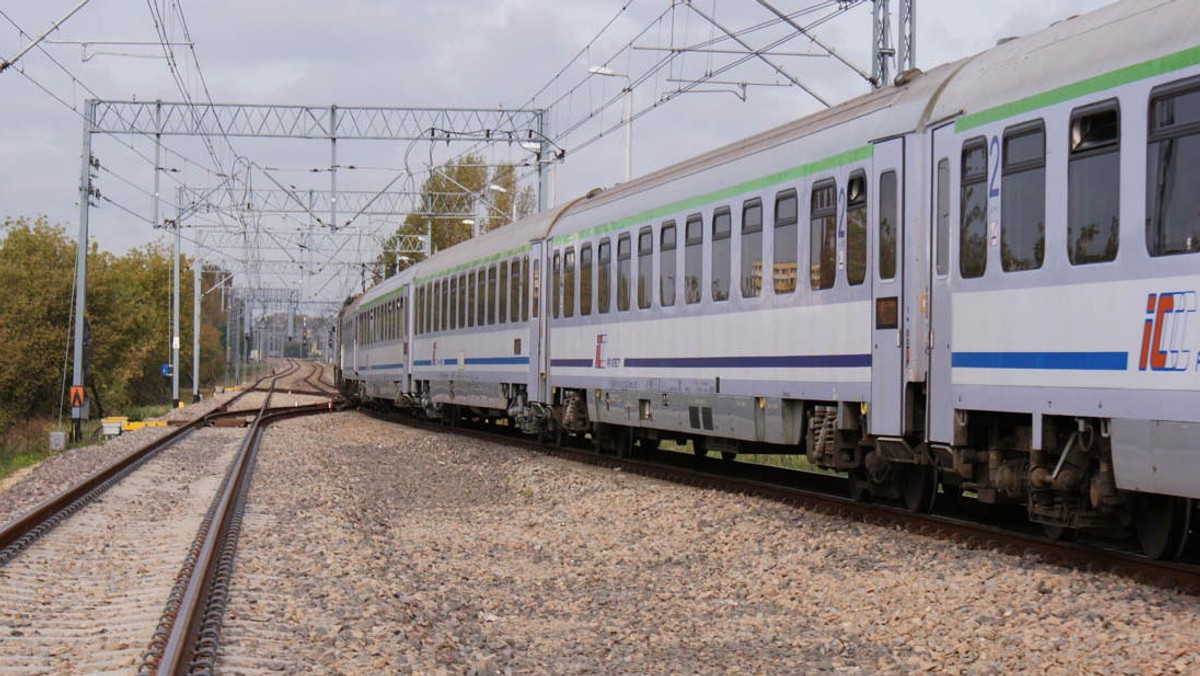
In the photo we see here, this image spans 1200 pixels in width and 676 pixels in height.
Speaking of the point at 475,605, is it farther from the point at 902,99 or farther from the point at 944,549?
the point at 902,99

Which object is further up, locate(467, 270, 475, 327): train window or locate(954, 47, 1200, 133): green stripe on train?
locate(954, 47, 1200, 133): green stripe on train

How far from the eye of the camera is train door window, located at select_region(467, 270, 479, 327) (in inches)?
1001

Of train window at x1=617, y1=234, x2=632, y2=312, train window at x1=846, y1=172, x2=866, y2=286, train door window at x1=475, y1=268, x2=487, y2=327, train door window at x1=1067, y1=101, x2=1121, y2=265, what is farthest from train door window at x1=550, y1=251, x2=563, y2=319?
train door window at x1=1067, y1=101, x2=1121, y2=265

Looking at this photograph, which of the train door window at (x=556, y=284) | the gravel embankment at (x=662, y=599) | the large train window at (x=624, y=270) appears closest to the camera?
the gravel embankment at (x=662, y=599)

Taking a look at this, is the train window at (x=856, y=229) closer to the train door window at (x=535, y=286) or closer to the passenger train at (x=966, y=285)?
the passenger train at (x=966, y=285)

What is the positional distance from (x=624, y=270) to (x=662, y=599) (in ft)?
28.1

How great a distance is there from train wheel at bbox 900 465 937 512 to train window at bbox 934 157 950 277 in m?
2.01

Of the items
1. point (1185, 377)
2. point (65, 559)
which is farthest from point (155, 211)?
point (1185, 377)

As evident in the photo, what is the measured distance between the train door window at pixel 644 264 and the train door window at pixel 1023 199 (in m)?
7.28

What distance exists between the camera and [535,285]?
21.4 metres

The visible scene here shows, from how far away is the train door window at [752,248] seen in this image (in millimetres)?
13586

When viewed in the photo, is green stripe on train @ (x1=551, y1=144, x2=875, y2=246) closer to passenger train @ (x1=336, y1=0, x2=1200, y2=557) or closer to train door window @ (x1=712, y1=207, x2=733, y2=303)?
passenger train @ (x1=336, y1=0, x2=1200, y2=557)

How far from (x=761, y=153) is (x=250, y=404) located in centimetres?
3640

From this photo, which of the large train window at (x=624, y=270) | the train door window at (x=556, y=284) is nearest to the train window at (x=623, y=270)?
the large train window at (x=624, y=270)
